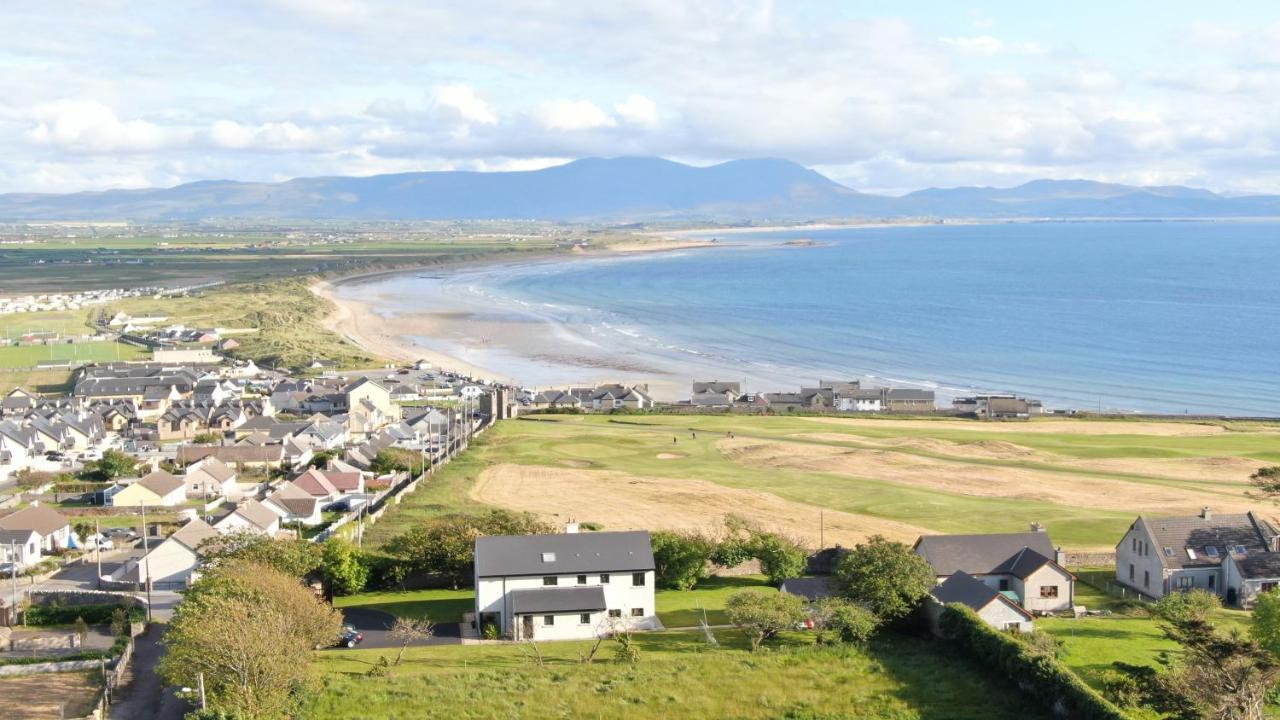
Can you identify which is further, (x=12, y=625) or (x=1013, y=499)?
(x=1013, y=499)

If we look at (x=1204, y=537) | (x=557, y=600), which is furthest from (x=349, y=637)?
(x=1204, y=537)

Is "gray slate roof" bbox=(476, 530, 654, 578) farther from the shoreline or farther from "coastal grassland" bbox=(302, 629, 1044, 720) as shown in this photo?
the shoreline

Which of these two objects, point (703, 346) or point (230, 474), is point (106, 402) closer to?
point (230, 474)

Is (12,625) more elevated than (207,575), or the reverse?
(207,575)

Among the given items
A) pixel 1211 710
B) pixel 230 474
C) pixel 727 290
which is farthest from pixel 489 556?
pixel 727 290

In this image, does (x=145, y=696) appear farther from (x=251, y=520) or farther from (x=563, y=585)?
(x=251, y=520)

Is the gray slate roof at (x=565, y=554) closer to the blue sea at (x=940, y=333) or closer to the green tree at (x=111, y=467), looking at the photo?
the green tree at (x=111, y=467)

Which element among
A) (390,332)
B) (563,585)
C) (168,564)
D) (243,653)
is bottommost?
(168,564)

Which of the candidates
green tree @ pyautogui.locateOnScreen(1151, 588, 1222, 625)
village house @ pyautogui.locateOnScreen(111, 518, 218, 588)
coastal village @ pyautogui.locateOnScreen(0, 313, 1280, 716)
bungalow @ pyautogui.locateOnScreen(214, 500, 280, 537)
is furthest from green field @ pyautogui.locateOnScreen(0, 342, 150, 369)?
green tree @ pyautogui.locateOnScreen(1151, 588, 1222, 625)
